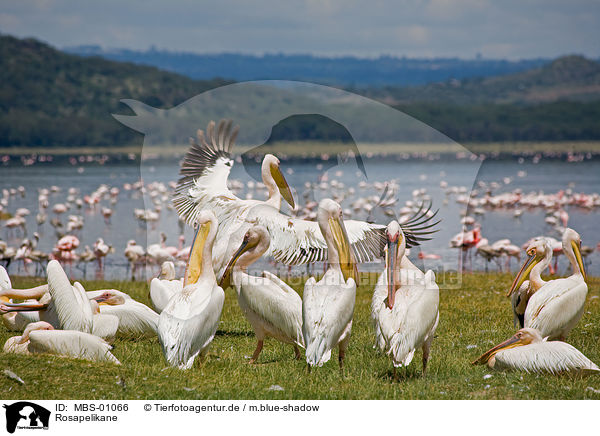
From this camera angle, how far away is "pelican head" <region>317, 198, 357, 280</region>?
630 cm

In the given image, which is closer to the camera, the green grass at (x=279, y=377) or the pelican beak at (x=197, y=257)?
the green grass at (x=279, y=377)

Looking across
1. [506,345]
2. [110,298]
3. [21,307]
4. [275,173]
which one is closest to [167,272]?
[110,298]

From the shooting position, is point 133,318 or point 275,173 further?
point 275,173

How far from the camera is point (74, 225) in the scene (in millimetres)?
16234

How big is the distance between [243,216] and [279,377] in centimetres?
243

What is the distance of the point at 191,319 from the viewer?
5777 mm

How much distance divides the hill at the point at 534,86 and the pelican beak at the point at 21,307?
39.4 m

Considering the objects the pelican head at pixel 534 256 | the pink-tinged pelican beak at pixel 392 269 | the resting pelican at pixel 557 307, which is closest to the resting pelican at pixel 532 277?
the pelican head at pixel 534 256

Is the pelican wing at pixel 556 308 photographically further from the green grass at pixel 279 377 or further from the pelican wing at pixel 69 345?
the pelican wing at pixel 69 345

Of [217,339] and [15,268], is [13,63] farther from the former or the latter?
[217,339]

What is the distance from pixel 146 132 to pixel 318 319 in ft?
21.0

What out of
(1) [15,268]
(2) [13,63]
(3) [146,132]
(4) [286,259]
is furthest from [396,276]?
(2) [13,63]

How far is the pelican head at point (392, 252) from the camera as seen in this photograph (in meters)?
5.82
